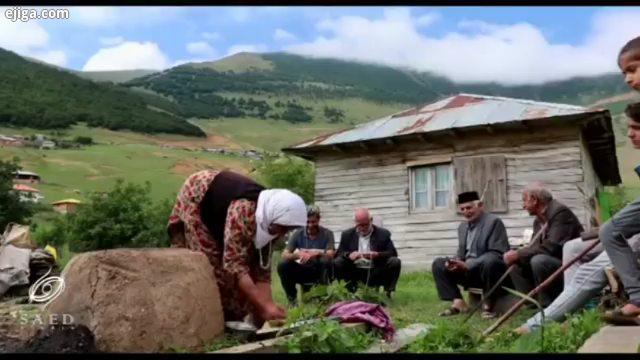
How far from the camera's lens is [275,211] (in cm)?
405

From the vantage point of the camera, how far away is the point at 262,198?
414 cm

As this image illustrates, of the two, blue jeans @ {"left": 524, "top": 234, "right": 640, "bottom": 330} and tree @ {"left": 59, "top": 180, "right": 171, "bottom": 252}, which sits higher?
blue jeans @ {"left": 524, "top": 234, "right": 640, "bottom": 330}

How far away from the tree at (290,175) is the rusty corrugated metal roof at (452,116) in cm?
2156

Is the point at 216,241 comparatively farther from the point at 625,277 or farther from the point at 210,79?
the point at 210,79

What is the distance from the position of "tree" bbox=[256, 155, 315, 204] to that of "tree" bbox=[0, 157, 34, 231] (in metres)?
15.2

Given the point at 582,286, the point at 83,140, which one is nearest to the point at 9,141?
the point at 83,140

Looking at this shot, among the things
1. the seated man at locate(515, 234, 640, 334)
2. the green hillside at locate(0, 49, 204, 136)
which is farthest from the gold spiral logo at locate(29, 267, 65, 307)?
the green hillside at locate(0, 49, 204, 136)

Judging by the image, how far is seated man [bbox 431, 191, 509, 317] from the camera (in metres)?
6.41

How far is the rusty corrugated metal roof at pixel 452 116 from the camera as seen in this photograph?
13688 millimetres

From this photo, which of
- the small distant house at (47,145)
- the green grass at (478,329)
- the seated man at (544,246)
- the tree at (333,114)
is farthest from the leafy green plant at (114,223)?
the tree at (333,114)

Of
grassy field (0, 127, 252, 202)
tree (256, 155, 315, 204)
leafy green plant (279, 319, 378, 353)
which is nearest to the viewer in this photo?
leafy green plant (279, 319, 378, 353)

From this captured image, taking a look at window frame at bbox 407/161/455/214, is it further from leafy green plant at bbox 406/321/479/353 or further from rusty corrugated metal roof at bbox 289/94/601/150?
leafy green plant at bbox 406/321/479/353

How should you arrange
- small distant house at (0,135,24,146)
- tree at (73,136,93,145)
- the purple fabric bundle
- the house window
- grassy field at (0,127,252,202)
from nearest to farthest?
the purple fabric bundle, the house window, grassy field at (0,127,252,202), small distant house at (0,135,24,146), tree at (73,136,93,145)

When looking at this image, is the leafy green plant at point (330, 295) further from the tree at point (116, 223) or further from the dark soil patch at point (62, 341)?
the tree at point (116, 223)
